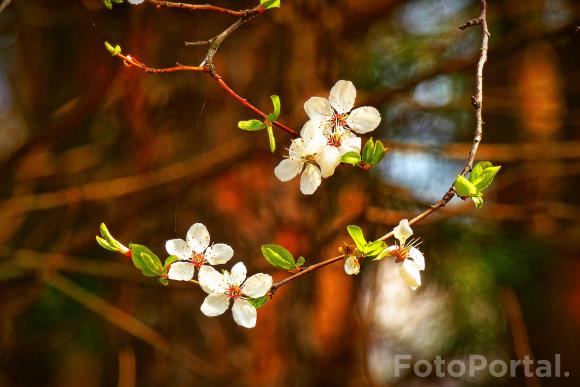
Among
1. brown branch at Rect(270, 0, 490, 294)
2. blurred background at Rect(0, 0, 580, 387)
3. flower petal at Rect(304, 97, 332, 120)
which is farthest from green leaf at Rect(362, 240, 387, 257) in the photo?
blurred background at Rect(0, 0, 580, 387)

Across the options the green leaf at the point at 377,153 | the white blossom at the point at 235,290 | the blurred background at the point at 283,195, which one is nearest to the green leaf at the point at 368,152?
the green leaf at the point at 377,153

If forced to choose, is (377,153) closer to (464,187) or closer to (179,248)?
(464,187)

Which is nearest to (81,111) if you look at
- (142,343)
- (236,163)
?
(236,163)

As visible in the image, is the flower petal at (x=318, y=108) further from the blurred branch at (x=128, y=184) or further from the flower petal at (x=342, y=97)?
the blurred branch at (x=128, y=184)

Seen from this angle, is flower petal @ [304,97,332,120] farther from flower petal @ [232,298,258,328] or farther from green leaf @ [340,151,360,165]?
flower petal @ [232,298,258,328]

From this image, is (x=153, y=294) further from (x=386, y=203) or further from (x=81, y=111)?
(x=386, y=203)

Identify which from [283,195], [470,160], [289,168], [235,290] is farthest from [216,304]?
[283,195]

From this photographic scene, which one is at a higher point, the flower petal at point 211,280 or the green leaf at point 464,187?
the green leaf at point 464,187
